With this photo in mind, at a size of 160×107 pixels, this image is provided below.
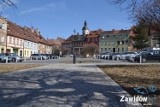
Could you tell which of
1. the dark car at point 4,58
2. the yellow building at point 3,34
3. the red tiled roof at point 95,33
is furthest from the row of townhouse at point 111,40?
the dark car at point 4,58

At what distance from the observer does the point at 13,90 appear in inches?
416

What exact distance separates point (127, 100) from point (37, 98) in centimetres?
271

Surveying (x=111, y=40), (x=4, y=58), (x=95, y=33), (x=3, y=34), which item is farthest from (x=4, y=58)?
(x=95, y=33)

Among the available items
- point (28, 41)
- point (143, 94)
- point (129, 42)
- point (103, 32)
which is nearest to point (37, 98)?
point (143, 94)

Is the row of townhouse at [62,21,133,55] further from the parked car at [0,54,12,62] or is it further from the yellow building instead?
the parked car at [0,54,12,62]

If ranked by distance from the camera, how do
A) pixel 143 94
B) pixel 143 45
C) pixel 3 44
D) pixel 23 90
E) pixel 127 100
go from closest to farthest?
1. pixel 127 100
2. pixel 143 94
3. pixel 23 90
4. pixel 3 44
5. pixel 143 45

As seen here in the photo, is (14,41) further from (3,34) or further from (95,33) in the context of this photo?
(95,33)

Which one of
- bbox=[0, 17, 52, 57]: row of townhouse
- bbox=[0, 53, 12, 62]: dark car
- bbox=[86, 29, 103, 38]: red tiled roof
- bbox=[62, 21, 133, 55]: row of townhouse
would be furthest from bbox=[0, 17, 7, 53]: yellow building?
bbox=[86, 29, 103, 38]: red tiled roof

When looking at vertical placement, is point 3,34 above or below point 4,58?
above

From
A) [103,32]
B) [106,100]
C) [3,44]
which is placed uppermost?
[103,32]

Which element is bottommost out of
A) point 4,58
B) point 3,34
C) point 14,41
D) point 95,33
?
point 4,58

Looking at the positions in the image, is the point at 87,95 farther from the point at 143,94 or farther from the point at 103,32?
the point at 103,32

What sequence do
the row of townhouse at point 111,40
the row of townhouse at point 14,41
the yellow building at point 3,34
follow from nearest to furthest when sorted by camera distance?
the yellow building at point 3,34, the row of townhouse at point 14,41, the row of townhouse at point 111,40

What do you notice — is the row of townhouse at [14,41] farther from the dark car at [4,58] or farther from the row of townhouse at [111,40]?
the row of townhouse at [111,40]
